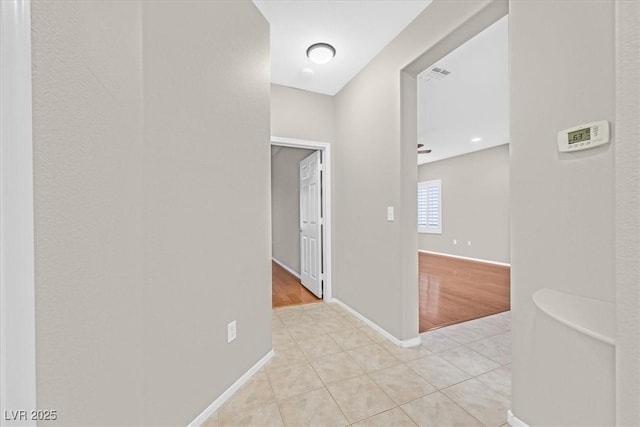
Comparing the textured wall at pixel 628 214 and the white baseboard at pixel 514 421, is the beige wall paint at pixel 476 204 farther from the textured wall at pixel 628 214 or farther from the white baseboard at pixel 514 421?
the textured wall at pixel 628 214

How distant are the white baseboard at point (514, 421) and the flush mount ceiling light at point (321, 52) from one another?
2836mm

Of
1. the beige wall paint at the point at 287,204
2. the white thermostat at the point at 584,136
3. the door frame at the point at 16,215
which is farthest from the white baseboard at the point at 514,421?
the beige wall paint at the point at 287,204

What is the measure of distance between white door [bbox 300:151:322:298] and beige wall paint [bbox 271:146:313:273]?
1.44ft

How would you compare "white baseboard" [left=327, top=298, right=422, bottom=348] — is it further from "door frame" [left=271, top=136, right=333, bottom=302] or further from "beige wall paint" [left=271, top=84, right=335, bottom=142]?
"beige wall paint" [left=271, top=84, right=335, bottom=142]

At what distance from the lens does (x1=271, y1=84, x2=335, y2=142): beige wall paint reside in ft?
9.46

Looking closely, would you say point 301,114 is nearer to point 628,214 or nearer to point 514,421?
point 628,214

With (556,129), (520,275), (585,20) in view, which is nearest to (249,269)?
(520,275)

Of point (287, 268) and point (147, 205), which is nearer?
point (147, 205)

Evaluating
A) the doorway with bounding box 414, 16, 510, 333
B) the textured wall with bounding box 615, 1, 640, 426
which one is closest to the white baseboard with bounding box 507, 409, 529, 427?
the textured wall with bounding box 615, 1, 640, 426

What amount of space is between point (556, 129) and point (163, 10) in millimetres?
1811

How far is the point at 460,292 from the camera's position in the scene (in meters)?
3.68

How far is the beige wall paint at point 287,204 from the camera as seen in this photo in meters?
4.47

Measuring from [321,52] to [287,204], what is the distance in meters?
3.12

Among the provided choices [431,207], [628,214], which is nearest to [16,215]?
[628,214]
